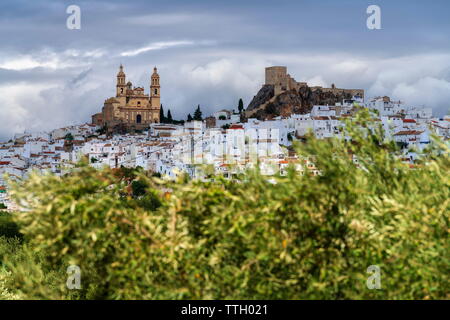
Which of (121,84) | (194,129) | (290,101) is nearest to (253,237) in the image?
(194,129)

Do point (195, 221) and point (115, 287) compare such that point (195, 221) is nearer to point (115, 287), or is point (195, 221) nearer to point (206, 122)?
point (115, 287)

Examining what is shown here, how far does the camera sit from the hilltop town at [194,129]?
82625 mm

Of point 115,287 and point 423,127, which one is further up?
point 423,127

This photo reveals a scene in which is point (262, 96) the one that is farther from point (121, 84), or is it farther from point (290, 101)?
point (121, 84)

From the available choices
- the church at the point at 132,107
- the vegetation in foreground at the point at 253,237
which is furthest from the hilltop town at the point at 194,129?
the vegetation in foreground at the point at 253,237

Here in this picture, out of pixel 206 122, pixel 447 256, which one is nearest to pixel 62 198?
pixel 447 256

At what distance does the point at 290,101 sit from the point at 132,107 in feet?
116

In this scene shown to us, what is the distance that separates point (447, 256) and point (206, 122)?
107271 millimetres

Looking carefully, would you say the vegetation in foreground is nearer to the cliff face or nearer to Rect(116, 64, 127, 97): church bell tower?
the cliff face

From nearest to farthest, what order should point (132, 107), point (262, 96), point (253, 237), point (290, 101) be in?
1. point (253, 237)
2. point (290, 101)
3. point (262, 96)
4. point (132, 107)

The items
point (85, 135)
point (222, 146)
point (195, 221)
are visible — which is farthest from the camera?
point (85, 135)

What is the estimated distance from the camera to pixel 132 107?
12900 cm

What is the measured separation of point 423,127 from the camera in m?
88.4

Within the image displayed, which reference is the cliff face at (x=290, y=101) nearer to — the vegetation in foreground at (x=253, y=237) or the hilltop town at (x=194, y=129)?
the hilltop town at (x=194, y=129)
